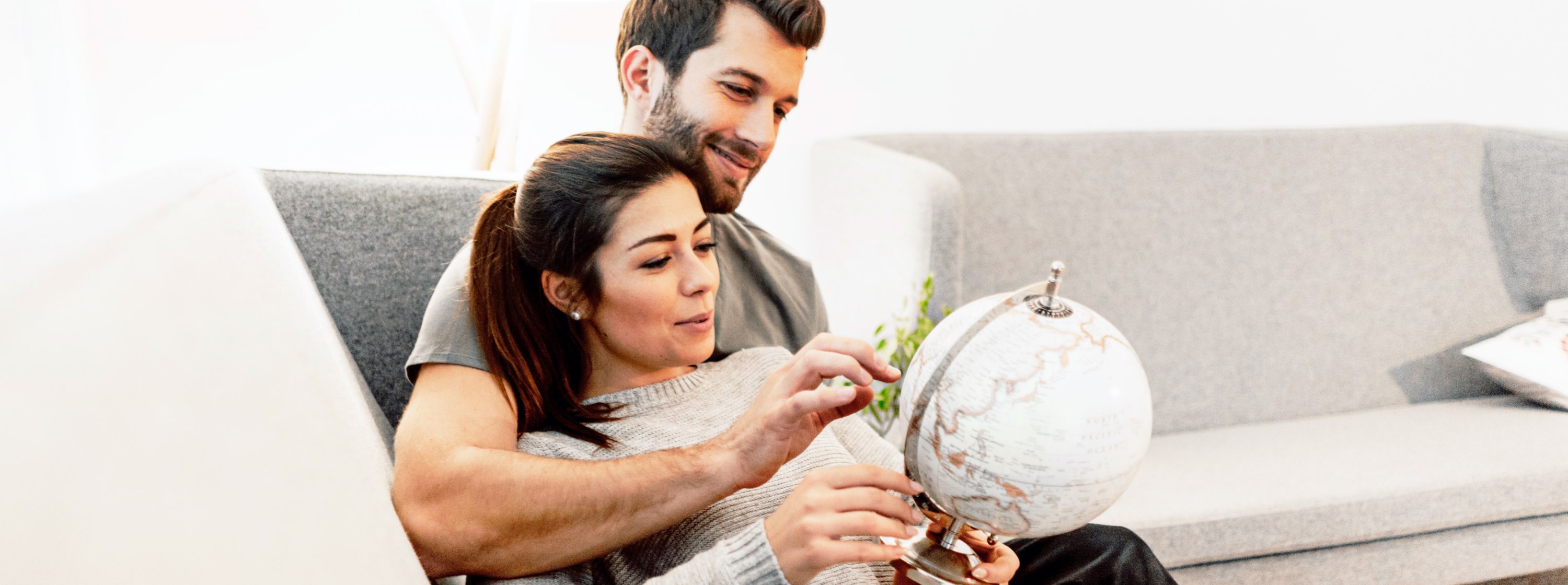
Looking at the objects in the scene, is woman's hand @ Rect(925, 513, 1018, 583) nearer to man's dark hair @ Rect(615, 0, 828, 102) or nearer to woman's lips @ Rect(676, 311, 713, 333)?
woman's lips @ Rect(676, 311, 713, 333)

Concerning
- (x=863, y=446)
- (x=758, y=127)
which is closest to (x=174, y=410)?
(x=863, y=446)

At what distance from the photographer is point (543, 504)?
0.94 meters

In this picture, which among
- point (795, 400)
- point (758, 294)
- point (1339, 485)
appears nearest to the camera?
point (795, 400)

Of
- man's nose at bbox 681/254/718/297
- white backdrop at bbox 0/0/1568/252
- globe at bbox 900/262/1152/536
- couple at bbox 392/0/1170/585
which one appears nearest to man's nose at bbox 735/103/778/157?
couple at bbox 392/0/1170/585

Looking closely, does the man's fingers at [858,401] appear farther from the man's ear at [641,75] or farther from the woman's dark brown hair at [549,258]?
the man's ear at [641,75]

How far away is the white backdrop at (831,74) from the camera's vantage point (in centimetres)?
239

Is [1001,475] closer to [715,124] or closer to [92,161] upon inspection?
[715,124]

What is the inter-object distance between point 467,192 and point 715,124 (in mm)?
372

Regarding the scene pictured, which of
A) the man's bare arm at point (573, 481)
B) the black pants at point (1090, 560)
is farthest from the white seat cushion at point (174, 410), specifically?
the black pants at point (1090, 560)

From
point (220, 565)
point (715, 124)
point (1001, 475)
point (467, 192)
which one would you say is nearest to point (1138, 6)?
point (715, 124)

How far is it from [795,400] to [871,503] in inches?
4.5

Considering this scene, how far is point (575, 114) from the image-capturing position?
2.53m

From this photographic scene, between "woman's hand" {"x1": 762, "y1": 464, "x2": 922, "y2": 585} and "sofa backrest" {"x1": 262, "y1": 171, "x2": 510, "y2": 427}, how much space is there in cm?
66

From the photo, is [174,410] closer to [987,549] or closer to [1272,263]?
[987,549]
